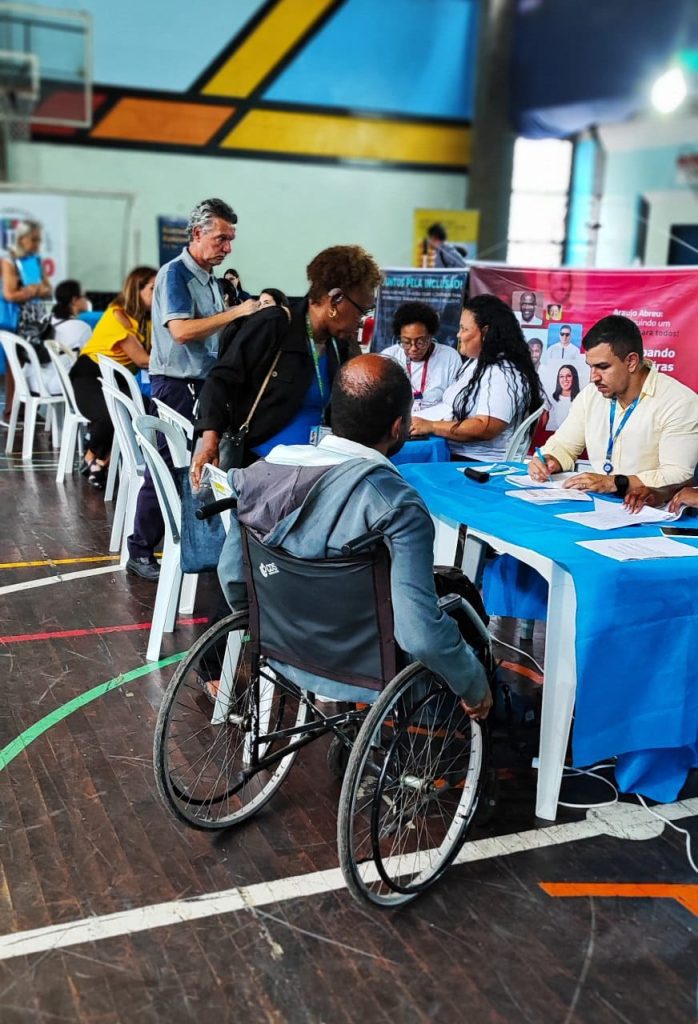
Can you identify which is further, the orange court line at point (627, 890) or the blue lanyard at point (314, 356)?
the blue lanyard at point (314, 356)

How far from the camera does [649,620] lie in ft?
6.88

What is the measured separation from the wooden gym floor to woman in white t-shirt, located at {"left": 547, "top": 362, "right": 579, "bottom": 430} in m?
2.27

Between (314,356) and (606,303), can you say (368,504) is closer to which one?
(314,356)

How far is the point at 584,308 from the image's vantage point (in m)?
4.56

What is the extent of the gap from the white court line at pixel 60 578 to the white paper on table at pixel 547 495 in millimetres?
2027

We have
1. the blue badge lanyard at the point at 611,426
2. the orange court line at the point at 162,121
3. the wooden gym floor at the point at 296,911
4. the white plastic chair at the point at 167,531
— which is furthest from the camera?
the orange court line at the point at 162,121

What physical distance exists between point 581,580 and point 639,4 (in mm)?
9480

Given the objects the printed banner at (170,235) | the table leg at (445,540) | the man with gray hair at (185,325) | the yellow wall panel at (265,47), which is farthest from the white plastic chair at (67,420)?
the yellow wall panel at (265,47)

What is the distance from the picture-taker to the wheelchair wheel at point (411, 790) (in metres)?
1.80

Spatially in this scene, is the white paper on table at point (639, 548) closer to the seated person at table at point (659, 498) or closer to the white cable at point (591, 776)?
the seated person at table at point (659, 498)

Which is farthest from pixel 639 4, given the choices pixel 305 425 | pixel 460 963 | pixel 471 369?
pixel 460 963

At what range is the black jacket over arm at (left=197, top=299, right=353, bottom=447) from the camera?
8.92 ft

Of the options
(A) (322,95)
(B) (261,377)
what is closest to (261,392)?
(B) (261,377)

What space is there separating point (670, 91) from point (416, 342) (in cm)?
691
